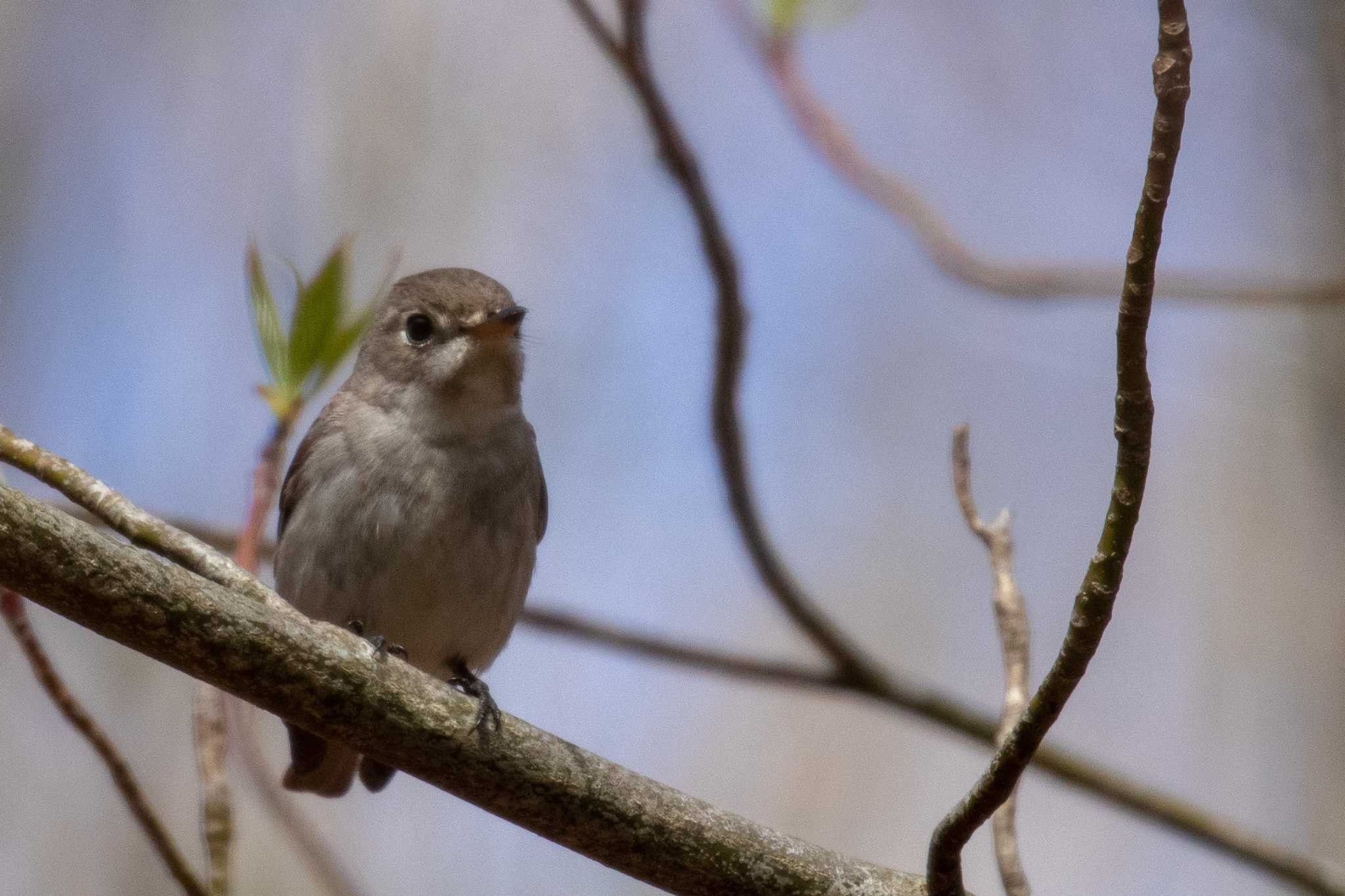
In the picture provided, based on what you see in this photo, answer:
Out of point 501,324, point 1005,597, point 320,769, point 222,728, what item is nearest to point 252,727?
point 222,728

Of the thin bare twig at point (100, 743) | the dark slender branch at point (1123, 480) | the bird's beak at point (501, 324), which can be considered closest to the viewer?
the dark slender branch at point (1123, 480)

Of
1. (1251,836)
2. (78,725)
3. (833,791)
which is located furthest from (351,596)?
(833,791)

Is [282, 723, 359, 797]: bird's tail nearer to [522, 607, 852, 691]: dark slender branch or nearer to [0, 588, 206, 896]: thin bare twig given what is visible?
[522, 607, 852, 691]: dark slender branch

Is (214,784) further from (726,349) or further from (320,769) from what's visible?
(320,769)

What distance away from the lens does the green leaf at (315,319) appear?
370 cm

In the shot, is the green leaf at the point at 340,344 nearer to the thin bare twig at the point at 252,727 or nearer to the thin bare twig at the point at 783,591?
the thin bare twig at the point at 252,727

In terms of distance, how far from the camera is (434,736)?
268 centimetres

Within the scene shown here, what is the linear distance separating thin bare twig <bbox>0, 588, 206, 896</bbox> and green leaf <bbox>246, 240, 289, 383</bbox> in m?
0.85

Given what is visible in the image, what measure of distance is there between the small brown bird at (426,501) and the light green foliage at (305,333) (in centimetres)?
101

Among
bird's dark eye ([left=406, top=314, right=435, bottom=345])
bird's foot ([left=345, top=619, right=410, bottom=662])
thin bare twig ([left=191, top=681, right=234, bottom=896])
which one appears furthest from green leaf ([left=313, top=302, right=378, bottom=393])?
bird's dark eye ([left=406, top=314, right=435, bottom=345])

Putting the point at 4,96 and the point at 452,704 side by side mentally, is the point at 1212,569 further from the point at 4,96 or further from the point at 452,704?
the point at 4,96

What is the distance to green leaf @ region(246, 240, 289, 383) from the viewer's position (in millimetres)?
3695

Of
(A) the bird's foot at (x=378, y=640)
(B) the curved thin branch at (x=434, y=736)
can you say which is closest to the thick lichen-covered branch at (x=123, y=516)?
(B) the curved thin branch at (x=434, y=736)

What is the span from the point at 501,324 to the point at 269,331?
46.9 inches
